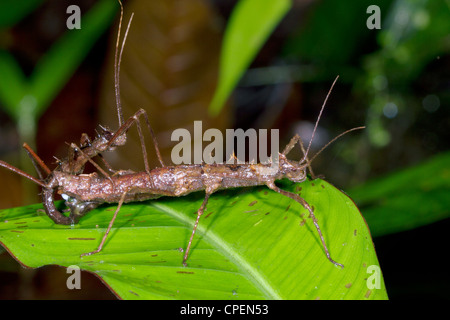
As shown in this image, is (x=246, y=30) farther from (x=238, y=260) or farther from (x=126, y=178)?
(x=238, y=260)

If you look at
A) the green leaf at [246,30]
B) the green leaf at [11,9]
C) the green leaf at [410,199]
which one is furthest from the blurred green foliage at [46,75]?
the green leaf at [410,199]

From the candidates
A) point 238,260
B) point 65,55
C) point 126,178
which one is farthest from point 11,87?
point 238,260

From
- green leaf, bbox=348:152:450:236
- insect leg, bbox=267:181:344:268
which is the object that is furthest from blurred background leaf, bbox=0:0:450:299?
insect leg, bbox=267:181:344:268

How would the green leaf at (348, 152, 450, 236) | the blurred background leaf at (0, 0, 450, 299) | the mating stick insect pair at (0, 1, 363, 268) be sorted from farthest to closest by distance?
the blurred background leaf at (0, 0, 450, 299), the green leaf at (348, 152, 450, 236), the mating stick insect pair at (0, 1, 363, 268)

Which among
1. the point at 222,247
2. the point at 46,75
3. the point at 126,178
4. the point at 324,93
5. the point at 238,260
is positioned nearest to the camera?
the point at 238,260

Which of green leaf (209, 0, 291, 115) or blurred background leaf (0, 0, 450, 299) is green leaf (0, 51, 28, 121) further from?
green leaf (209, 0, 291, 115)

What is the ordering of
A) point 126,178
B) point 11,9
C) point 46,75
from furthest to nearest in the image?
point 46,75, point 11,9, point 126,178

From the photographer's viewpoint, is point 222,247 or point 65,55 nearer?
point 222,247
